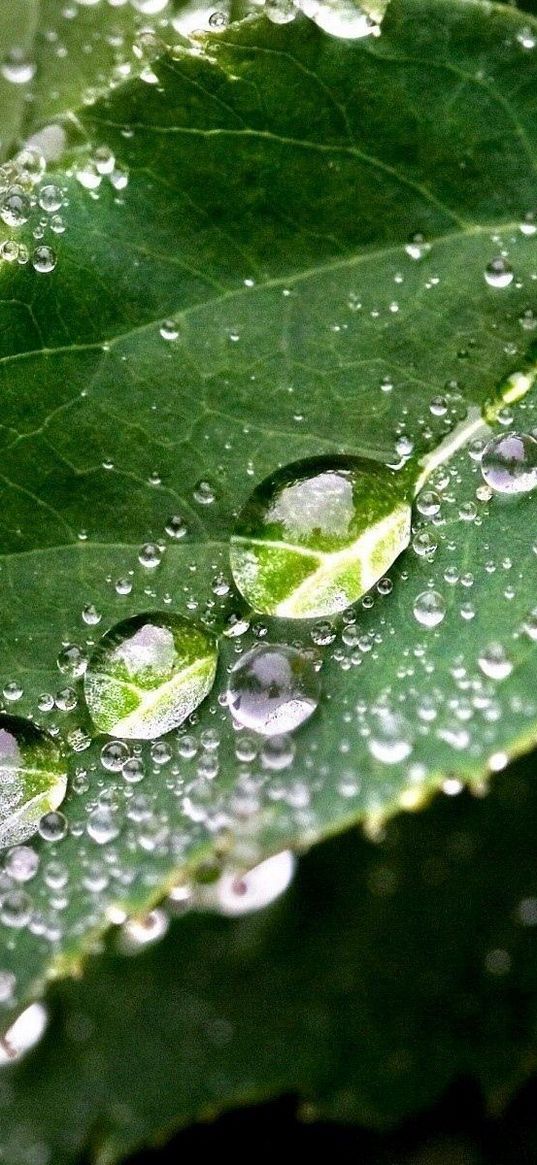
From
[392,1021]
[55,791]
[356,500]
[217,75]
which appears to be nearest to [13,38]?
[217,75]

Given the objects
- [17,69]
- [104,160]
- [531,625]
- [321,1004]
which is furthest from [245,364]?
[321,1004]

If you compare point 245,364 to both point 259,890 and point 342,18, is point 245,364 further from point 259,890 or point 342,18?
point 259,890

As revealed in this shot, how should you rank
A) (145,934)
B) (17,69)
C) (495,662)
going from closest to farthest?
(495,662) < (17,69) < (145,934)

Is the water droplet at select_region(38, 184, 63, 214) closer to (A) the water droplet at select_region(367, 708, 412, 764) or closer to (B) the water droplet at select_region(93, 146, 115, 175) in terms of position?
(B) the water droplet at select_region(93, 146, 115, 175)

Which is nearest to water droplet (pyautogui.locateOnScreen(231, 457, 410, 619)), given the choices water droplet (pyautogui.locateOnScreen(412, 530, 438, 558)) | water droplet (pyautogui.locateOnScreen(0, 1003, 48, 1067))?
water droplet (pyautogui.locateOnScreen(412, 530, 438, 558))

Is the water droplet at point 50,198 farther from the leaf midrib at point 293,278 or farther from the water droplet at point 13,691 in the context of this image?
the water droplet at point 13,691

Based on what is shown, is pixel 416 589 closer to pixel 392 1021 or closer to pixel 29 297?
pixel 29 297

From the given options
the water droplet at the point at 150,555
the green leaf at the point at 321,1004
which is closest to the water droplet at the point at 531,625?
the water droplet at the point at 150,555

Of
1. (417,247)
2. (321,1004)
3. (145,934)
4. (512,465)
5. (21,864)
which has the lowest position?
(321,1004)
